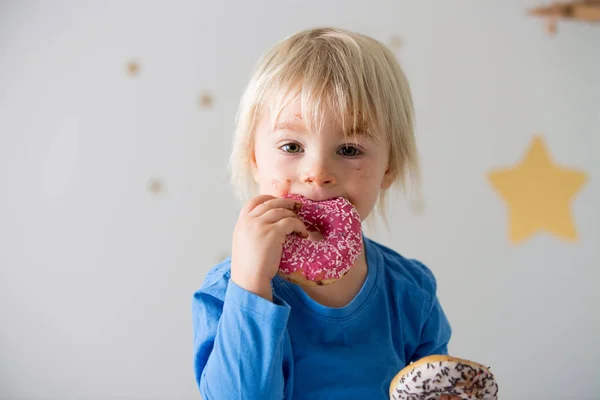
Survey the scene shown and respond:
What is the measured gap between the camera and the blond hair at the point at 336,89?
95 cm

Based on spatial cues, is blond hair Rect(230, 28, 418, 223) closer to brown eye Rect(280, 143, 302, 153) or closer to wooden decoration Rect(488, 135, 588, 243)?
brown eye Rect(280, 143, 302, 153)

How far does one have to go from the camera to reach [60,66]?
1594mm

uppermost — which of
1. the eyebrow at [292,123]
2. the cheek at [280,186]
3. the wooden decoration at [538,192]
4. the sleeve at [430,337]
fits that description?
the wooden decoration at [538,192]

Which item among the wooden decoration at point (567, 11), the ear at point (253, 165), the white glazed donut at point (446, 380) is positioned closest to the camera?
the white glazed donut at point (446, 380)

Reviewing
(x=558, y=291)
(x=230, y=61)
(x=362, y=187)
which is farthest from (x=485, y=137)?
(x=362, y=187)

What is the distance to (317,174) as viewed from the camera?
0.93m

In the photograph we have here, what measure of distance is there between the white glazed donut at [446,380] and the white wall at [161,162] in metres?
0.97

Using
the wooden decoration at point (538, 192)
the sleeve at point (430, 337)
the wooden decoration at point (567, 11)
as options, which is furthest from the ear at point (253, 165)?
the wooden decoration at point (567, 11)

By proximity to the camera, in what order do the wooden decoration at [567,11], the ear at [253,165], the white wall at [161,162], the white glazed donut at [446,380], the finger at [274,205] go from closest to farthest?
the white glazed donut at [446,380]
the finger at [274,205]
the ear at [253,165]
the white wall at [161,162]
the wooden decoration at [567,11]

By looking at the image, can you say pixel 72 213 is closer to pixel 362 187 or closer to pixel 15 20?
pixel 15 20

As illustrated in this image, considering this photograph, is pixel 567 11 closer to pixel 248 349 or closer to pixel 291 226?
pixel 291 226

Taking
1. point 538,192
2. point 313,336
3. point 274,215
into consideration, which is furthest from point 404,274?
point 538,192

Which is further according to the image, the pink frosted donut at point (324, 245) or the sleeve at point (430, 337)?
the sleeve at point (430, 337)

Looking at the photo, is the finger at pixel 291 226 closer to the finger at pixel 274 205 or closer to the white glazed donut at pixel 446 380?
the finger at pixel 274 205
